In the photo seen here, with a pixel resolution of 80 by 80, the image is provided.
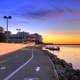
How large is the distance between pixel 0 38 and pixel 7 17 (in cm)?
6130

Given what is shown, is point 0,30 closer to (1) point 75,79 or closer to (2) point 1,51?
(2) point 1,51

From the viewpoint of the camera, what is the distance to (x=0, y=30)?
177750 millimetres

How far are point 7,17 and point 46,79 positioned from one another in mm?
69955

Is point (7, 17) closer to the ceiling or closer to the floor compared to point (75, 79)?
closer to the ceiling

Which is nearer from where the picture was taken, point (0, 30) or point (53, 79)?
point (53, 79)

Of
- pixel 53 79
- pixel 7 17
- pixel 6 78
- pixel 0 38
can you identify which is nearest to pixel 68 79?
pixel 53 79

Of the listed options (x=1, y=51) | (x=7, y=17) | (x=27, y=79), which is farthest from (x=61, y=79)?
(x=7, y=17)

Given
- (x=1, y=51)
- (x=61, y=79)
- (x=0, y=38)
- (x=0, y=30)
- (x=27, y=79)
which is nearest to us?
(x=27, y=79)

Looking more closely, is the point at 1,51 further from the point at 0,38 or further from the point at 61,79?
the point at 0,38

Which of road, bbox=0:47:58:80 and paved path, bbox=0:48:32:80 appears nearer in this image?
road, bbox=0:47:58:80

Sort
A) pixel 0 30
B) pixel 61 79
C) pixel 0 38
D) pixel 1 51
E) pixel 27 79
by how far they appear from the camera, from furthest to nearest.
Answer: pixel 0 30
pixel 0 38
pixel 1 51
pixel 61 79
pixel 27 79

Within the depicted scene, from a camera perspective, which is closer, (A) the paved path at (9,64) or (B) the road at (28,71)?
(B) the road at (28,71)

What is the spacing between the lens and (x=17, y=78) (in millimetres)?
19688

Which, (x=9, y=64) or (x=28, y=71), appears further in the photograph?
(x=9, y=64)
